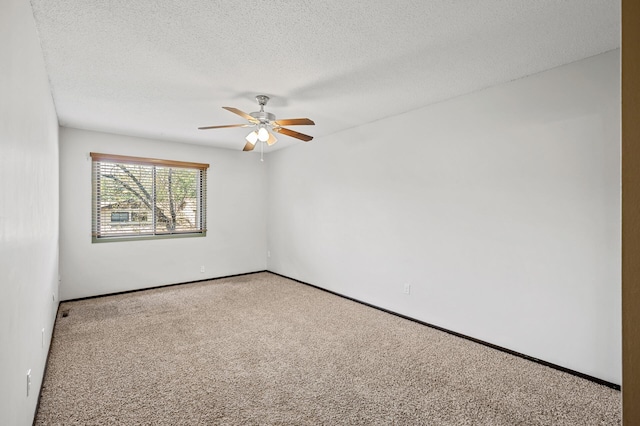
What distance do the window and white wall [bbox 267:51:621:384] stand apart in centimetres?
276

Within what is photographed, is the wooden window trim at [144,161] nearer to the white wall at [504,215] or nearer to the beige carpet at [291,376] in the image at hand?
the beige carpet at [291,376]

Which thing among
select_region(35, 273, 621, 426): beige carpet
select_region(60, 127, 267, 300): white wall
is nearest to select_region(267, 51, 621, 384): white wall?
select_region(35, 273, 621, 426): beige carpet

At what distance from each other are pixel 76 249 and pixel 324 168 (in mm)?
3800

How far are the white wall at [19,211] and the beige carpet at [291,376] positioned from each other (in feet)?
1.62

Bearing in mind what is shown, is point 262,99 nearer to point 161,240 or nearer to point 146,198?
point 146,198

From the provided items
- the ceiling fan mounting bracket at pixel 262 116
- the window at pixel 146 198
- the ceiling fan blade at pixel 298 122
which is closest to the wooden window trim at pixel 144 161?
the window at pixel 146 198

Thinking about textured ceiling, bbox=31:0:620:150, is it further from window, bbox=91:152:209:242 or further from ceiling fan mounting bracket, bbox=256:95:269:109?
window, bbox=91:152:209:242

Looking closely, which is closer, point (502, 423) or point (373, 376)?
point (502, 423)

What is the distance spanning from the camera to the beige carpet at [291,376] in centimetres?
201

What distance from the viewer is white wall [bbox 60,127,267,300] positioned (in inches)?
172

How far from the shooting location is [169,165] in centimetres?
519

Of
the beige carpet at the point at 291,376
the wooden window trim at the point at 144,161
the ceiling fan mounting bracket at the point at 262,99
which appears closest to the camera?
the beige carpet at the point at 291,376
